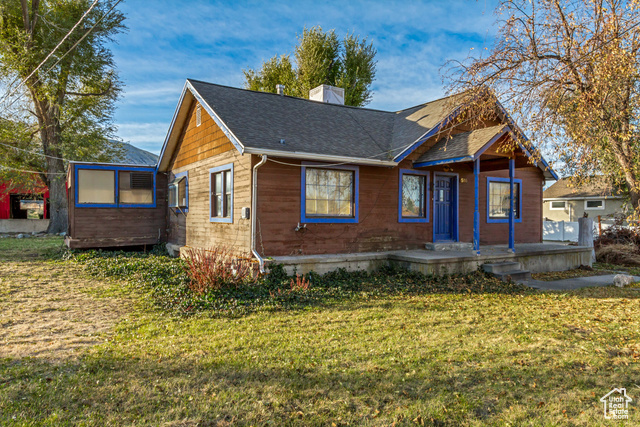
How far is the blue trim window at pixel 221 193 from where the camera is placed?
10874 mm

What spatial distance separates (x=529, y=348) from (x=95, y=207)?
13.9 meters

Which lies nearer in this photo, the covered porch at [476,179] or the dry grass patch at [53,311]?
the dry grass patch at [53,311]

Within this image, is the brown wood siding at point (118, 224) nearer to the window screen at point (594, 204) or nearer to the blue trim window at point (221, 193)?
the blue trim window at point (221, 193)

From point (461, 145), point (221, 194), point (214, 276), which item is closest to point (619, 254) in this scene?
point (461, 145)

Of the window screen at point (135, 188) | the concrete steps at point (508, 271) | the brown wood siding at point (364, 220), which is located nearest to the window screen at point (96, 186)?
the window screen at point (135, 188)

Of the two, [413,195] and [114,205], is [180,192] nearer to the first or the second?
[114,205]

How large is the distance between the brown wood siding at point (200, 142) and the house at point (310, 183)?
0.12 feet

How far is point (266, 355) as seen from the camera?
486cm

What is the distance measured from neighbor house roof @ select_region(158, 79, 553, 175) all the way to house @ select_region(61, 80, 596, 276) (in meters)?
0.05

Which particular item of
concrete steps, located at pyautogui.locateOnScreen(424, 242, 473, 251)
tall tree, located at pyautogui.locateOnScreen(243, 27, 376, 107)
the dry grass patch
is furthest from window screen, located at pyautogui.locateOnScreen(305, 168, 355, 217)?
tall tree, located at pyautogui.locateOnScreen(243, 27, 376, 107)

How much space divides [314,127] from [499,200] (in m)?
6.81

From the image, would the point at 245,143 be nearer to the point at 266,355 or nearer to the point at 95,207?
the point at 266,355

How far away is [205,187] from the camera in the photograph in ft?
40.1

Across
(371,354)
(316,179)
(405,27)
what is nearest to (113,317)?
(371,354)
